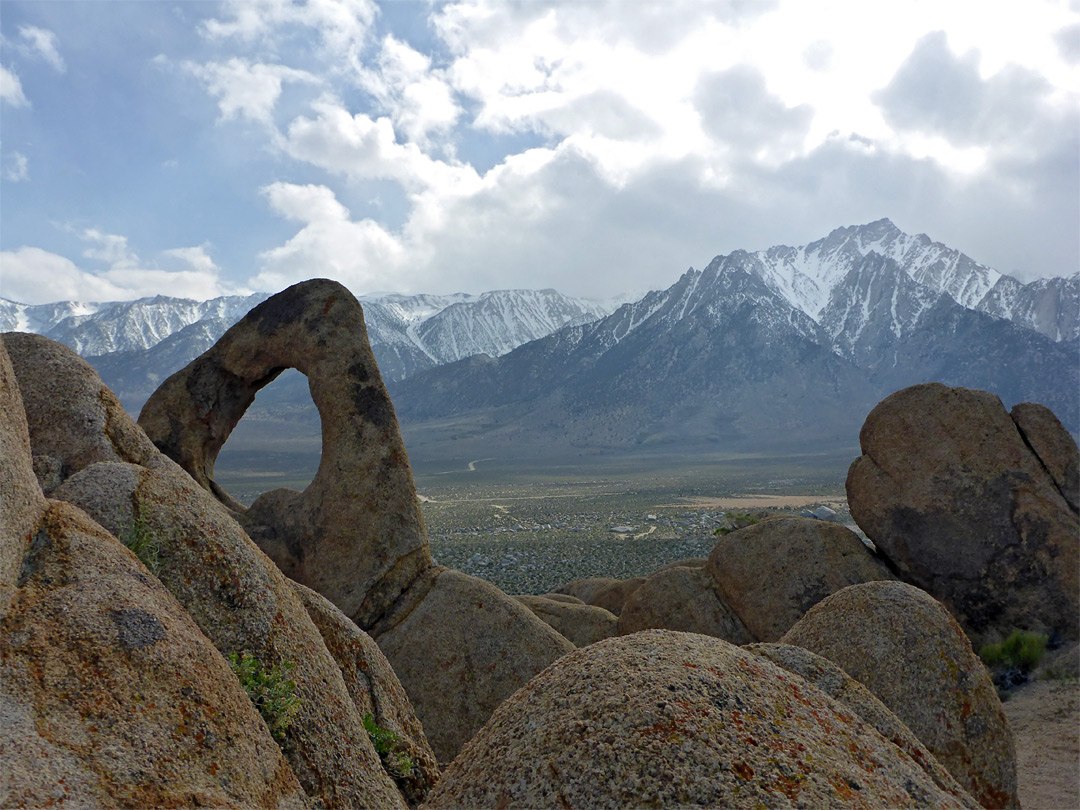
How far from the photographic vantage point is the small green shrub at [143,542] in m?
4.38

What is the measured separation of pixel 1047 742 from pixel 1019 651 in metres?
2.24

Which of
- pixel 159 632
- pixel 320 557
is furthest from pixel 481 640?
pixel 159 632

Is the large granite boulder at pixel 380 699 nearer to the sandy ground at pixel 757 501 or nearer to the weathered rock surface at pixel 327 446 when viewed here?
the weathered rock surface at pixel 327 446

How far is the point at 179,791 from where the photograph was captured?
301cm

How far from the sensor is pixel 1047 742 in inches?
395

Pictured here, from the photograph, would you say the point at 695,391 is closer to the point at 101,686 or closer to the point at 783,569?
the point at 783,569

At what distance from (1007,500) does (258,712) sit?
509 inches

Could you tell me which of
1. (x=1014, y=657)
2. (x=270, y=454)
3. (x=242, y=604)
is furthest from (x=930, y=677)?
(x=270, y=454)

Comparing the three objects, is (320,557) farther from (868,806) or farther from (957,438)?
(957,438)

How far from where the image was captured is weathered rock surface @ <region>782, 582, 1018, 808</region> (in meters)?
5.84

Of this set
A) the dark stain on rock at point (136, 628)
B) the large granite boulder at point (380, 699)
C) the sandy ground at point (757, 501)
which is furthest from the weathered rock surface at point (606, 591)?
the sandy ground at point (757, 501)

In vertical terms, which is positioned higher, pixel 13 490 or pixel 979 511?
pixel 13 490

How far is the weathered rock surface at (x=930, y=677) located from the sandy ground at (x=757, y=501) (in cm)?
5114

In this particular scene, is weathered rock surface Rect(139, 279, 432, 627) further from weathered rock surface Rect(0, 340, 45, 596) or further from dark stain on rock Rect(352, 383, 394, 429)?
weathered rock surface Rect(0, 340, 45, 596)
